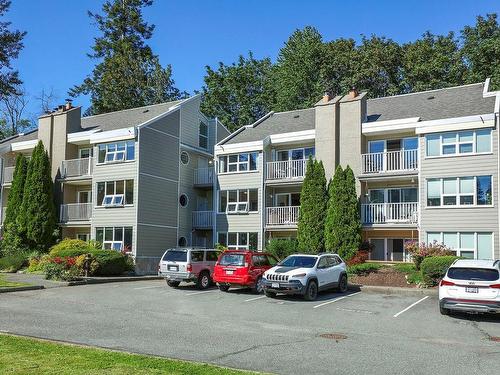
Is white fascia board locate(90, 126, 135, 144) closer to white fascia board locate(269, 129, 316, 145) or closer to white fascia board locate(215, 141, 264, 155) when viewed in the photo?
white fascia board locate(215, 141, 264, 155)

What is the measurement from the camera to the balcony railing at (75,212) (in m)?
34.0

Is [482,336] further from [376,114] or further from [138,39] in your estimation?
[138,39]

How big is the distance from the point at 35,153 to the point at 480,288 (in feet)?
96.4

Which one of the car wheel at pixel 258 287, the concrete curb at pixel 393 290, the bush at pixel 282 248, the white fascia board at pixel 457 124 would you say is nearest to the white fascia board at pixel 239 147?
the bush at pixel 282 248

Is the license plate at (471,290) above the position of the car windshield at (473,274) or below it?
below

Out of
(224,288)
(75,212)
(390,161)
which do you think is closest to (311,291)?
(224,288)

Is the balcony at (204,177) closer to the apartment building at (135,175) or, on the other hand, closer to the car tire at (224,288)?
the apartment building at (135,175)

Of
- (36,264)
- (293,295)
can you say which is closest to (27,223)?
(36,264)

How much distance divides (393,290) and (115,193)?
17797 millimetres

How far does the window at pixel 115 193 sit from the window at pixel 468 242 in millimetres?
16728

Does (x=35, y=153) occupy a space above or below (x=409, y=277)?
above

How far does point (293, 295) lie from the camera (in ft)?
67.7

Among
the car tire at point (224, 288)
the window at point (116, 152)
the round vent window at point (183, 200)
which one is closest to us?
the car tire at point (224, 288)

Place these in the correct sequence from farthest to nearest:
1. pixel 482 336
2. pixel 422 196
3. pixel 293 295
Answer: pixel 422 196
pixel 293 295
pixel 482 336
